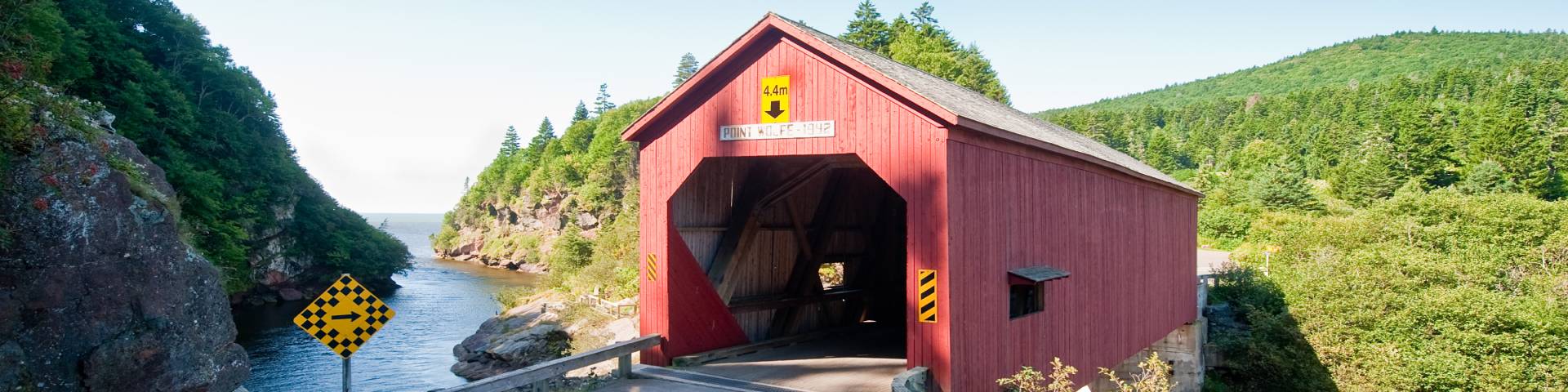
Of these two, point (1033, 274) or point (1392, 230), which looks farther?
point (1392, 230)

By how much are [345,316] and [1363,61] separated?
165 m

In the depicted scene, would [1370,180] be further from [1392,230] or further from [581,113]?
[581,113]

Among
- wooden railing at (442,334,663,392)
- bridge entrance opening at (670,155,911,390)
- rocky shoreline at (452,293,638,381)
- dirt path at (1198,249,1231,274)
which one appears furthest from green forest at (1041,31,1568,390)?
wooden railing at (442,334,663,392)

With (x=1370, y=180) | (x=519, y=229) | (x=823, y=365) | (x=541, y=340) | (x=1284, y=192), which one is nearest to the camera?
(x=823, y=365)

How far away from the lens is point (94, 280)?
1346 cm

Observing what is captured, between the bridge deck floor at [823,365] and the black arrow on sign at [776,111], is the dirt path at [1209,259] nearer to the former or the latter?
the bridge deck floor at [823,365]

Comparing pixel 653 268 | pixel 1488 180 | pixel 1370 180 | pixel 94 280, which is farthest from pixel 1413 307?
pixel 1370 180

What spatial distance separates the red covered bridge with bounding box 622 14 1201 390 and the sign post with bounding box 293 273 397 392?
12.1ft

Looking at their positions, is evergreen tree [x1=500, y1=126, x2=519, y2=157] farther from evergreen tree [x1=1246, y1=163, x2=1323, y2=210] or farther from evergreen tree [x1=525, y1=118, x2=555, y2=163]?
evergreen tree [x1=1246, y1=163, x2=1323, y2=210]

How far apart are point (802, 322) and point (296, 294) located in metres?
35.2

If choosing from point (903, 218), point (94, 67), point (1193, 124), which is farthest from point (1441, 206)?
point (1193, 124)

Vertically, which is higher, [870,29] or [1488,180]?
[870,29]

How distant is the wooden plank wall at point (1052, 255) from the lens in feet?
30.0

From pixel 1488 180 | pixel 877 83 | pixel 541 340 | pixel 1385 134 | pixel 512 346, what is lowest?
pixel 512 346
